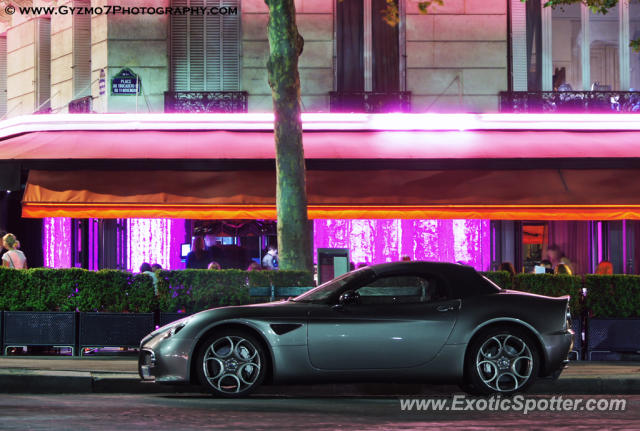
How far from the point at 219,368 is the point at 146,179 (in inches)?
350

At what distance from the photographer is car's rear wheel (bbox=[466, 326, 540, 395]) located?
9.50 m

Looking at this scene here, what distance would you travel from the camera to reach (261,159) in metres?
17.7

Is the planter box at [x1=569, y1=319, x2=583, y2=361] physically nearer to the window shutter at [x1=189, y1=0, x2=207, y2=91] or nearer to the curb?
the curb

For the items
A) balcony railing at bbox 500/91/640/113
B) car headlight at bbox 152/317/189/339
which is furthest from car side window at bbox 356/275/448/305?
balcony railing at bbox 500/91/640/113

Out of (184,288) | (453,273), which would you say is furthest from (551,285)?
(184,288)

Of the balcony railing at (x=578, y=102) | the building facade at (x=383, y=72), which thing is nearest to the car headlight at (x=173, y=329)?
the building facade at (x=383, y=72)

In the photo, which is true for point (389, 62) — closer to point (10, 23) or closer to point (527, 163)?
point (527, 163)

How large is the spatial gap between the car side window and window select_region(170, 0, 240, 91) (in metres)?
10.7

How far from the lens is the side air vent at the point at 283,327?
30.4ft

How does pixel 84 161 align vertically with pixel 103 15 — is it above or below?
below

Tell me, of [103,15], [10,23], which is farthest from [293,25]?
[10,23]

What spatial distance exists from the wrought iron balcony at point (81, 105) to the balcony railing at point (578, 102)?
7.71 m

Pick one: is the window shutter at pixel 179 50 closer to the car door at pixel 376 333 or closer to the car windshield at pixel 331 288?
the car windshield at pixel 331 288

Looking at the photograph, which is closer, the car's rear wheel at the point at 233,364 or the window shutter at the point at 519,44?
the car's rear wheel at the point at 233,364
